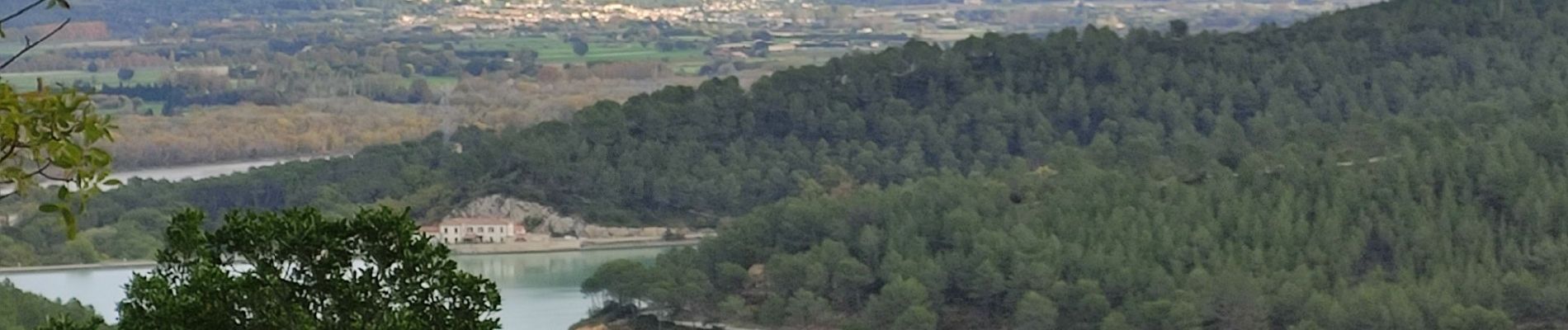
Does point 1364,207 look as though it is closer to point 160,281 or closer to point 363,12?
point 160,281

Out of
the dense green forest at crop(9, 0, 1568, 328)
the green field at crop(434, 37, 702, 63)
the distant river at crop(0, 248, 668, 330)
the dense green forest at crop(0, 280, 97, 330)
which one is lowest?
the green field at crop(434, 37, 702, 63)

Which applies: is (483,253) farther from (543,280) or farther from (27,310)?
(27,310)

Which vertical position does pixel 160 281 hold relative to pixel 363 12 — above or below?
above

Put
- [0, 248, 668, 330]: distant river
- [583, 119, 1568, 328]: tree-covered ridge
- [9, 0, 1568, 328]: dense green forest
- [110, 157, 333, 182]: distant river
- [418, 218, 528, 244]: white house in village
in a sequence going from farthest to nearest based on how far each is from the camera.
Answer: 1. [110, 157, 333, 182]: distant river
2. [418, 218, 528, 244]: white house in village
3. [0, 248, 668, 330]: distant river
4. [9, 0, 1568, 328]: dense green forest
5. [583, 119, 1568, 328]: tree-covered ridge

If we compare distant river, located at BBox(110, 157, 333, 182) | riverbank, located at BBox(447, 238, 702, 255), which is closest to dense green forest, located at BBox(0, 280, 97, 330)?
riverbank, located at BBox(447, 238, 702, 255)

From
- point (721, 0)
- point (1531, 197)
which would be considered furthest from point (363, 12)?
point (1531, 197)

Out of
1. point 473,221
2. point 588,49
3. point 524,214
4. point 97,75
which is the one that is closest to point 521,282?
point 473,221

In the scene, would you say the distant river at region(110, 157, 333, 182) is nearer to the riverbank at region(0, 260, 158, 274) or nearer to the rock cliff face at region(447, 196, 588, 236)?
the rock cliff face at region(447, 196, 588, 236)
